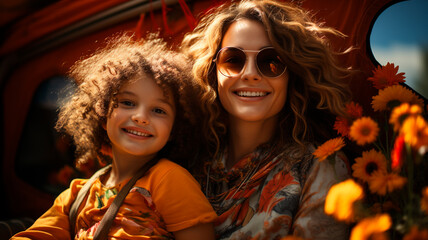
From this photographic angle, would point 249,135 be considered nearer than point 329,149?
No

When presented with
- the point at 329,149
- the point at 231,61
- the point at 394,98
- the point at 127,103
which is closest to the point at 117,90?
the point at 127,103

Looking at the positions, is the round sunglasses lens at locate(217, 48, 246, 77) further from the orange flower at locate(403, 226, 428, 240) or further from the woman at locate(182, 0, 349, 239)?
the orange flower at locate(403, 226, 428, 240)

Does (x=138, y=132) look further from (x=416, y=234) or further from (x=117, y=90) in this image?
(x=416, y=234)

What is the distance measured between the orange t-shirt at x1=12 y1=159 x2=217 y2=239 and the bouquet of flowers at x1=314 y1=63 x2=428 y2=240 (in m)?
0.61

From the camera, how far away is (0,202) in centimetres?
348

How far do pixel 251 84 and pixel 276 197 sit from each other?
0.56m

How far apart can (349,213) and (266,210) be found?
23.5 inches

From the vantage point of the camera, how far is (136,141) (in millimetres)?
1816

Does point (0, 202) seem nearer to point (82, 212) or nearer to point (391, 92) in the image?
point (82, 212)

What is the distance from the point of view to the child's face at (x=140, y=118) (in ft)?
5.94

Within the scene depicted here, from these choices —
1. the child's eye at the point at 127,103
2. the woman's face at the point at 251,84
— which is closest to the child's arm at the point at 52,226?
the child's eye at the point at 127,103

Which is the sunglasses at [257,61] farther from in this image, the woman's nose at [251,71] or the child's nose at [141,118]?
the child's nose at [141,118]

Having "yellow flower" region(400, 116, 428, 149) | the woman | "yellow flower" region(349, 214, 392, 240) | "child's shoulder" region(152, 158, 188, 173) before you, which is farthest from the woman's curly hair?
"yellow flower" region(349, 214, 392, 240)

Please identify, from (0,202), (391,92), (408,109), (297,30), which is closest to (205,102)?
(297,30)
